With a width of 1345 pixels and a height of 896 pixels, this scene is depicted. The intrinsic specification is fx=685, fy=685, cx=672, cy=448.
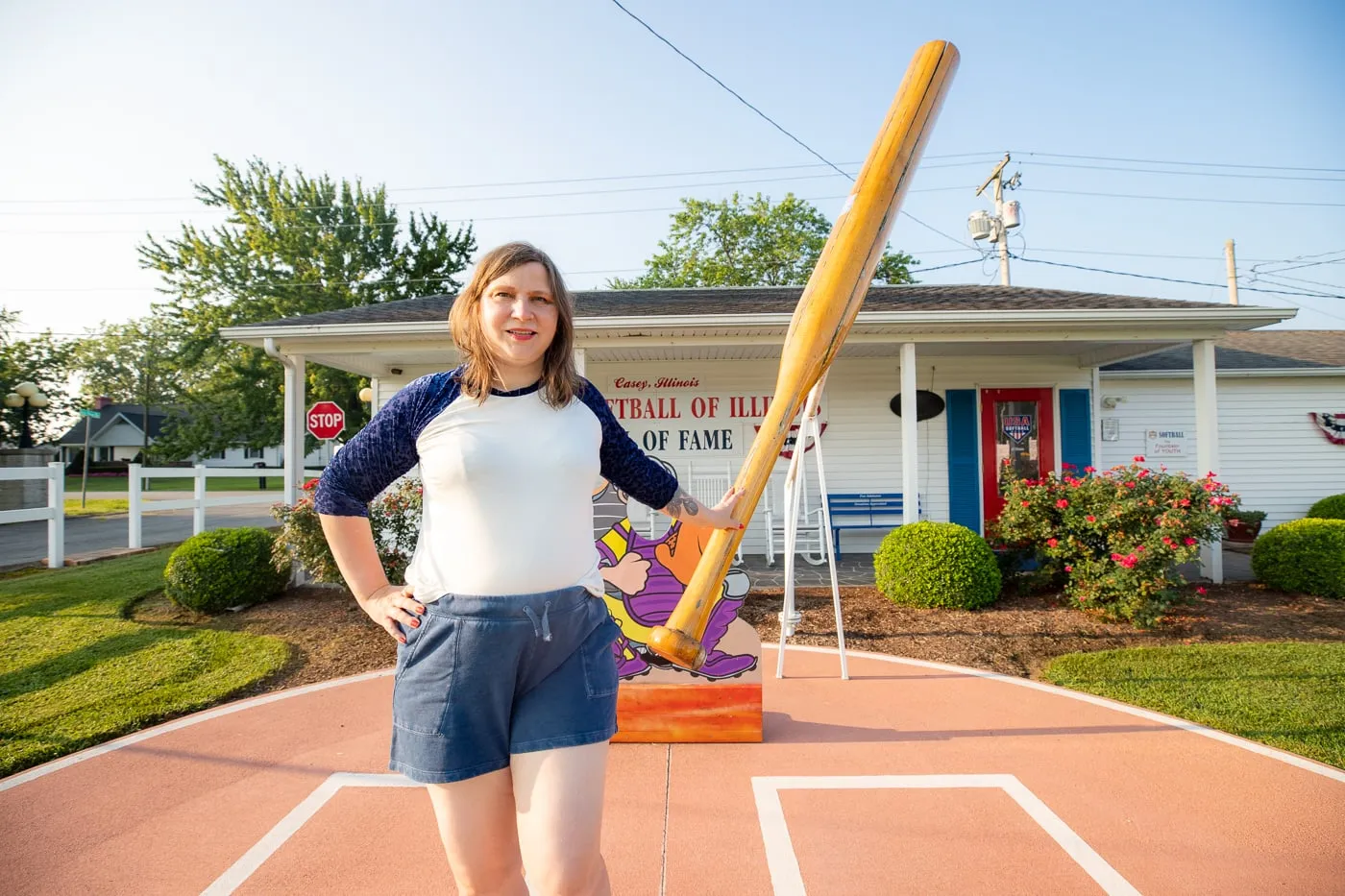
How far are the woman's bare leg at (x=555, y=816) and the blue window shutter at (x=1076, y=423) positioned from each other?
10706 millimetres

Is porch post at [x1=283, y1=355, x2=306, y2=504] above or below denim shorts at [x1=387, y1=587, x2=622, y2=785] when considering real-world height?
above

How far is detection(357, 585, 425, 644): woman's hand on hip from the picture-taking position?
146 cm

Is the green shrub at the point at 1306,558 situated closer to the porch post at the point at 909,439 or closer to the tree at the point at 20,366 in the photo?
the porch post at the point at 909,439

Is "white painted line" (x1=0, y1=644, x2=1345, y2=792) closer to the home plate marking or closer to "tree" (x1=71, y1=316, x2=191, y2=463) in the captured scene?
the home plate marking

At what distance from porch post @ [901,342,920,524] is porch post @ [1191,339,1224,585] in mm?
3244

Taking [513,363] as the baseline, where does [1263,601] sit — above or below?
below

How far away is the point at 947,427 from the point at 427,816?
9.19 metres

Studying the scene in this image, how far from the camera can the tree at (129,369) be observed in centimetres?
4825

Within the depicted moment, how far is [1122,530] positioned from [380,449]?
21.6 ft

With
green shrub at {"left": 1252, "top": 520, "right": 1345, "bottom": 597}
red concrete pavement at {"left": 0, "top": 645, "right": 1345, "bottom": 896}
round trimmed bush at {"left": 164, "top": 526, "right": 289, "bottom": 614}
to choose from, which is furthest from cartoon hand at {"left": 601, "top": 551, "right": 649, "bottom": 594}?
green shrub at {"left": 1252, "top": 520, "right": 1345, "bottom": 597}

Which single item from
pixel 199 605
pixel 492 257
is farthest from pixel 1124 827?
pixel 199 605

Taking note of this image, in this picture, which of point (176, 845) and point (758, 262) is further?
point (758, 262)

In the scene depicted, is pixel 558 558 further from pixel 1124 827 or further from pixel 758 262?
pixel 758 262

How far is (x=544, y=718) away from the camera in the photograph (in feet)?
4.61
